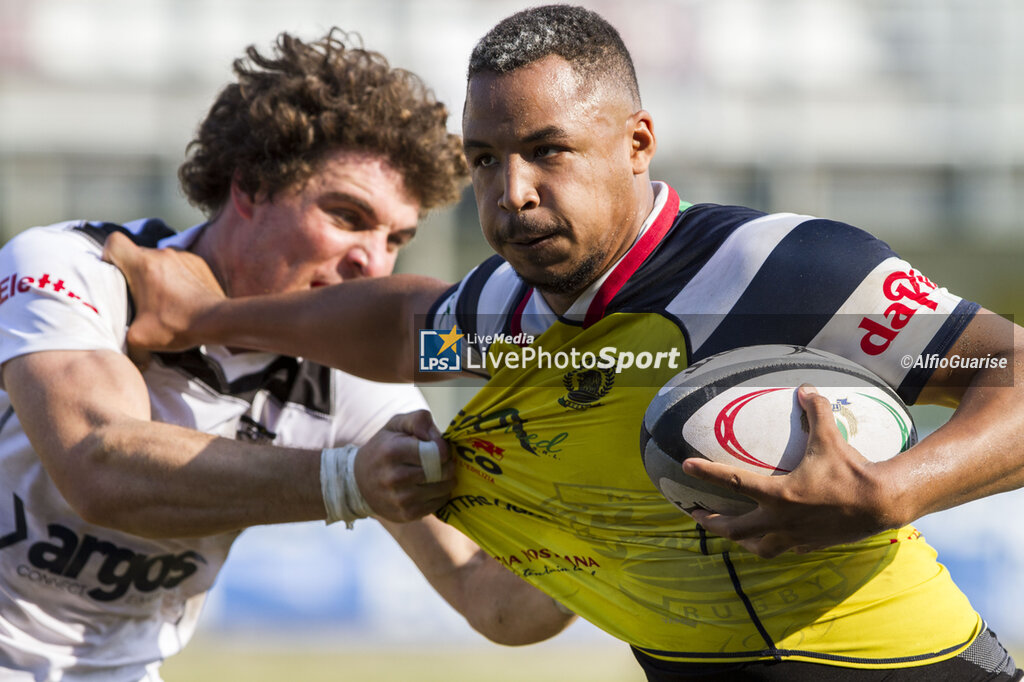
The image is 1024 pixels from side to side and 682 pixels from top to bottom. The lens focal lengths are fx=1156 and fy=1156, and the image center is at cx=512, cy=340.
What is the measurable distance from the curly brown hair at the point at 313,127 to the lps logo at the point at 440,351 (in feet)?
3.52

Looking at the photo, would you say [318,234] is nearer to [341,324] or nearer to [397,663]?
[341,324]

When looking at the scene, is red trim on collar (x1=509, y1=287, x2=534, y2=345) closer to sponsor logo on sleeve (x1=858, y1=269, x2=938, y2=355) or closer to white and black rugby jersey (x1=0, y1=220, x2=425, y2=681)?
sponsor logo on sleeve (x1=858, y1=269, x2=938, y2=355)

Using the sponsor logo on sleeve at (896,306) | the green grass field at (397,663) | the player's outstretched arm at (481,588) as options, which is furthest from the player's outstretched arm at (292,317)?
the green grass field at (397,663)

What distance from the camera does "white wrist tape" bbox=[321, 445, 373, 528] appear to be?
11.3 feet

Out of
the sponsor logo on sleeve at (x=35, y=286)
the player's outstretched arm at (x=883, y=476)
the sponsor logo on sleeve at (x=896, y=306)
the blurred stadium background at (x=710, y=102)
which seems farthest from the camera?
the blurred stadium background at (x=710, y=102)

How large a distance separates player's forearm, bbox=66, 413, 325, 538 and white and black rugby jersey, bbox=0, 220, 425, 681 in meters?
0.42

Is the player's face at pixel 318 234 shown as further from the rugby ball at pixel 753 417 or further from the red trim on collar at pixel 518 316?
the rugby ball at pixel 753 417

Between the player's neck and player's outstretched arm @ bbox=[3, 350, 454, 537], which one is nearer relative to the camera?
the player's neck

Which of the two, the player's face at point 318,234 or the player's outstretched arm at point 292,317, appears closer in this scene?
the player's outstretched arm at point 292,317

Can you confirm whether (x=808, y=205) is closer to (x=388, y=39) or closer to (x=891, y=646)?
(x=388, y=39)

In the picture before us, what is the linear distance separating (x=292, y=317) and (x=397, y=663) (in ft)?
20.6

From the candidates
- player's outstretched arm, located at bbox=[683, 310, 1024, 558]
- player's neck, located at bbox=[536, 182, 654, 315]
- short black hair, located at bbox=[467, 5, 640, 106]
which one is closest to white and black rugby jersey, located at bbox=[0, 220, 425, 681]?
player's neck, located at bbox=[536, 182, 654, 315]

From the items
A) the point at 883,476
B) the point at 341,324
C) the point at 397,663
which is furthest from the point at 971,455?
the point at 397,663

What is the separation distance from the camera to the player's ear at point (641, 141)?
315 cm
